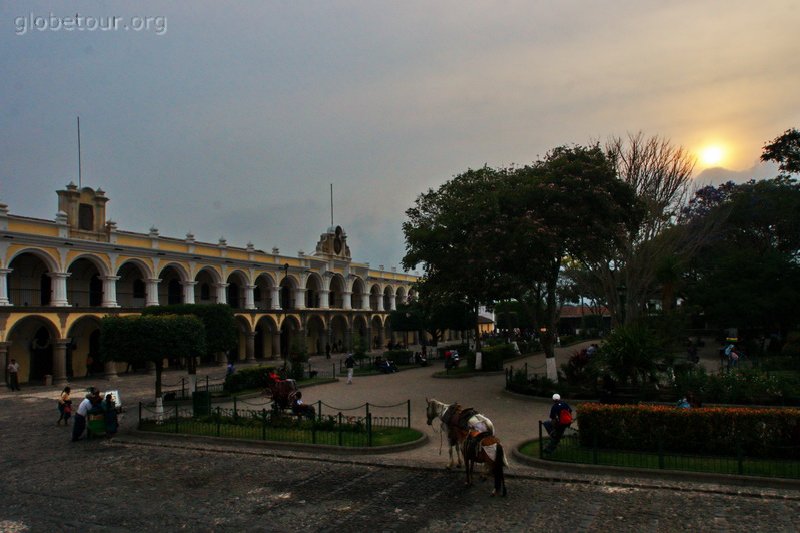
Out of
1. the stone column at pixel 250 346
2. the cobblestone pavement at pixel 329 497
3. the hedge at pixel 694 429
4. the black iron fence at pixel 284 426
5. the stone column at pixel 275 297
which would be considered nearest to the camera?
the cobblestone pavement at pixel 329 497

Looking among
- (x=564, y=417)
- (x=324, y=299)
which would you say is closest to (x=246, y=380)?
(x=564, y=417)

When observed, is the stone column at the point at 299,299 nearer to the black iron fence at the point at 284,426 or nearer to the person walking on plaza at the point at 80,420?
the black iron fence at the point at 284,426

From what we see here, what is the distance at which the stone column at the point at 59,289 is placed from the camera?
29.6 meters

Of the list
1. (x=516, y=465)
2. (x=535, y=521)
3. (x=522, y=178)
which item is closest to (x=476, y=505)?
(x=535, y=521)

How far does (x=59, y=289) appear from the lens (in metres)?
29.9

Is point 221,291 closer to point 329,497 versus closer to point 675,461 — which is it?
point 329,497

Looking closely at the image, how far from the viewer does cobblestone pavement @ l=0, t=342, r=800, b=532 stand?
27.1 ft

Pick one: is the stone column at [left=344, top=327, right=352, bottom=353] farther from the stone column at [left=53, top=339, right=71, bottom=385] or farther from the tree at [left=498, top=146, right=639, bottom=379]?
the tree at [left=498, top=146, right=639, bottom=379]

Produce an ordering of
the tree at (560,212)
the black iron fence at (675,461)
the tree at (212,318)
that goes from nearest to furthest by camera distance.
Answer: the black iron fence at (675,461) → the tree at (560,212) → the tree at (212,318)

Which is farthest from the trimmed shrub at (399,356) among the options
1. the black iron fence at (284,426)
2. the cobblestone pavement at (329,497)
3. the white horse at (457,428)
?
the white horse at (457,428)

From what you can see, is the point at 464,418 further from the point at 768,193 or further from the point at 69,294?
the point at 768,193

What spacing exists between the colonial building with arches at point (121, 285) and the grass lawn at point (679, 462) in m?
22.4

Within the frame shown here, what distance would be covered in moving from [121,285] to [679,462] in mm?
34395

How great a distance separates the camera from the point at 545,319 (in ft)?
76.3
